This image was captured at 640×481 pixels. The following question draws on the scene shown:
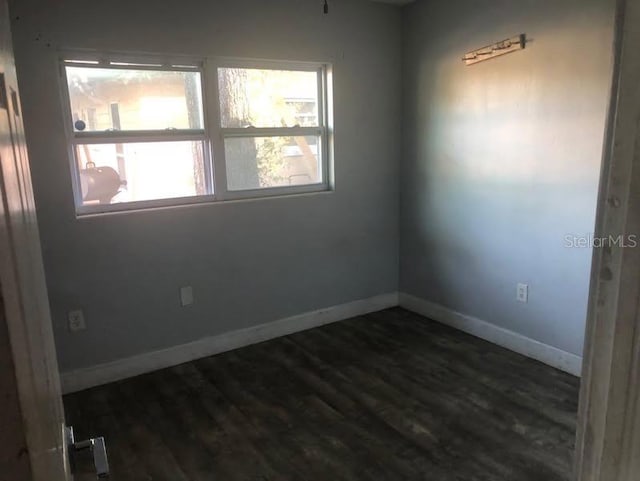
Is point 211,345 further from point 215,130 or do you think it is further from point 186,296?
point 215,130

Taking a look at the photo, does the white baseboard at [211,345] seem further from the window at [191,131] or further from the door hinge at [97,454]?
the door hinge at [97,454]

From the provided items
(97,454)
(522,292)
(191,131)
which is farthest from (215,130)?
(97,454)

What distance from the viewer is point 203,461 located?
228 centimetres

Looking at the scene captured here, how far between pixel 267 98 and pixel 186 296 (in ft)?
4.77

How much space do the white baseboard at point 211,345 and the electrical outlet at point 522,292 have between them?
3.91 feet

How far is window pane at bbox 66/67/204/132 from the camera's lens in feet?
9.04

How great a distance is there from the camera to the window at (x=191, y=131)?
2.81m

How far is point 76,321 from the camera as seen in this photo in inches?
112

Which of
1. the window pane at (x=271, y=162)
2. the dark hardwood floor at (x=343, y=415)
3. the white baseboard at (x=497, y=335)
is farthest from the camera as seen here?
the window pane at (x=271, y=162)

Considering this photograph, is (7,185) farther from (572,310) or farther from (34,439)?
(572,310)

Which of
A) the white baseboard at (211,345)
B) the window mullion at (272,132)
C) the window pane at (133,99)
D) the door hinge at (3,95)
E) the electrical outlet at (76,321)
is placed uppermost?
the window pane at (133,99)

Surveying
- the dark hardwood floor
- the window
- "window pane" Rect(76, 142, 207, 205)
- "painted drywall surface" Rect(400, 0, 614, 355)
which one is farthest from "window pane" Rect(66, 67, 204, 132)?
"painted drywall surface" Rect(400, 0, 614, 355)

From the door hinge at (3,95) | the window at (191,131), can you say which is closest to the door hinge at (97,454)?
the door hinge at (3,95)

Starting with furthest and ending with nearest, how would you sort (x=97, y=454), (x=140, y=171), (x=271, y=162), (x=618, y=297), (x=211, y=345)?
(x=271, y=162), (x=211, y=345), (x=140, y=171), (x=97, y=454), (x=618, y=297)
